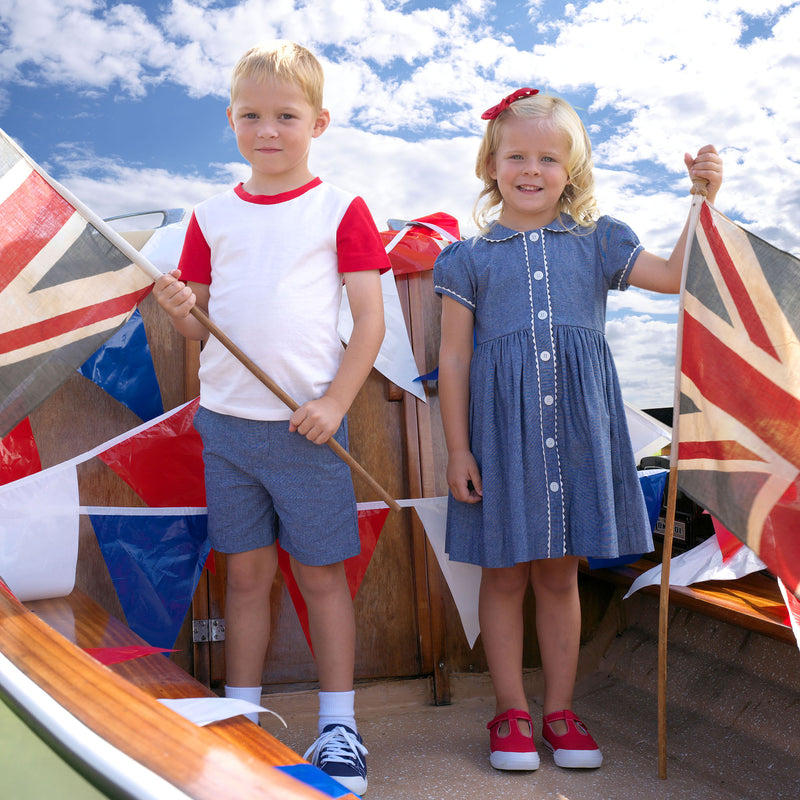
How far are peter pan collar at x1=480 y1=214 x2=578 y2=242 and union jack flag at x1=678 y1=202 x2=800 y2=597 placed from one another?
0.32m

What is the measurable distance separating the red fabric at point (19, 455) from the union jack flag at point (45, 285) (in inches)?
12.5

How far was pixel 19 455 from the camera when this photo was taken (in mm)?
1787

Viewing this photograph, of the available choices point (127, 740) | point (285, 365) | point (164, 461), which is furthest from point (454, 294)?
point (127, 740)

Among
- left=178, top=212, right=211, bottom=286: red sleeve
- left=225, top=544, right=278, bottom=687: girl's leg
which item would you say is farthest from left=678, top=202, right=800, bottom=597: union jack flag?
left=178, top=212, right=211, bottom=286: red sleeve

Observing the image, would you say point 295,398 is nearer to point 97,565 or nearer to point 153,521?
point 153,521

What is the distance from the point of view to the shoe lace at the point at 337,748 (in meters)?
1.46

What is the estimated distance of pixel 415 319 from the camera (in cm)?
212

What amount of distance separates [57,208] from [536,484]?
108 cm

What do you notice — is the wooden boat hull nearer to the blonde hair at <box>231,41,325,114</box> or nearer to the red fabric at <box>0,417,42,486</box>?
the red fabric at <box>0,417,42,486</box>

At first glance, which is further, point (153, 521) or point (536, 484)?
point (153, 521)

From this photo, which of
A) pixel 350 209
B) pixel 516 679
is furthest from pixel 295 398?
pixel 516 679

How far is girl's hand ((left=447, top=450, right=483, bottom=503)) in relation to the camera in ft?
5.43

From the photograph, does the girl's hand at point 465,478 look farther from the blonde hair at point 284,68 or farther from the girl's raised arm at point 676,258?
the blonde hair at point 284,68

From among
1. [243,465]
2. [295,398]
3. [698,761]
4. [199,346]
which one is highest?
[199,346]
